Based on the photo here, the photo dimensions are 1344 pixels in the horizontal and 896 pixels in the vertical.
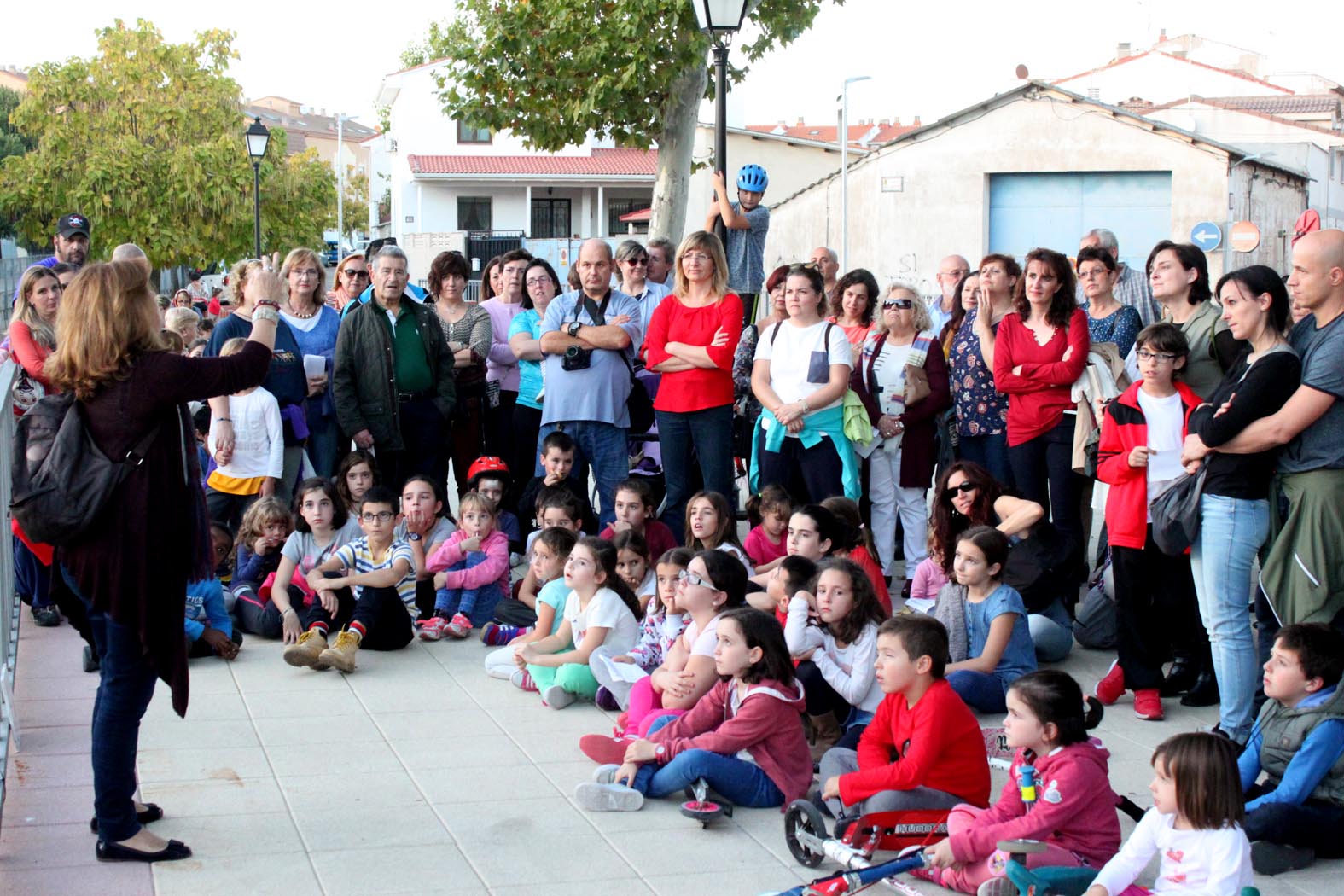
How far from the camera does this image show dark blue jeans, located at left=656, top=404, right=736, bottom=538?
8359 mm

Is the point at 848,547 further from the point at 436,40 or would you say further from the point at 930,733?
the point at 436,40

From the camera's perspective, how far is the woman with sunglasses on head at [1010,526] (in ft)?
22.8

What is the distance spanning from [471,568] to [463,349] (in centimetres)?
205

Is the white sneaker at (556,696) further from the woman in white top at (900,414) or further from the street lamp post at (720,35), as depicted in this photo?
the street lamp post at (720,35)

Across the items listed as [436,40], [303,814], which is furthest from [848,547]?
[436,40]

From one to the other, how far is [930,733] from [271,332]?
2488 millimetres

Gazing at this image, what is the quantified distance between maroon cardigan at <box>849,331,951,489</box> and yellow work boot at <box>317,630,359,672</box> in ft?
10.3

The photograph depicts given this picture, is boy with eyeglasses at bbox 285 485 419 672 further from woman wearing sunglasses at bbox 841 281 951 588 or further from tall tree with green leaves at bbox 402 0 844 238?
tall tree with green leaves at bbox 402 0 844 238

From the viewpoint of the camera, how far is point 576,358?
8852 millimetres

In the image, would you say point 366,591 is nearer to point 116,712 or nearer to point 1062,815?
point 116,712

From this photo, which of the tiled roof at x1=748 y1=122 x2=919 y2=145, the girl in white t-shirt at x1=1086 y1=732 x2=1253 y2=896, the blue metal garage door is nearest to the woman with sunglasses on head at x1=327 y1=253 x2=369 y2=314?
the girl in white t-shirt at x1=1086 y1=732 x2=1253 y2=896

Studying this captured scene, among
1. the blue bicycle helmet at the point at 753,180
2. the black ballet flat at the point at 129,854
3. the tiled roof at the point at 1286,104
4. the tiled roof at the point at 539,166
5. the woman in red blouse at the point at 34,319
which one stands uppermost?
the tiled roof at the point at 1286,104

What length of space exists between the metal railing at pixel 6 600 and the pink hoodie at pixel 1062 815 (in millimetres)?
3358

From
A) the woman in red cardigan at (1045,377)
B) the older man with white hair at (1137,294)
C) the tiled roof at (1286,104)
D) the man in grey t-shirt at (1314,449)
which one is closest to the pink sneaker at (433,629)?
the woman in red cardigan at (1045,377)
